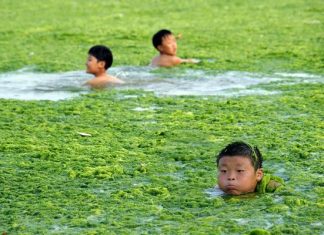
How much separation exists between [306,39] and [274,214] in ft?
27.4

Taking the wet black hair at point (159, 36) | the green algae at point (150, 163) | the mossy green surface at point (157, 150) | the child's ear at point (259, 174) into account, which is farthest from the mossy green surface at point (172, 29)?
the child's ear at point (259, 174)

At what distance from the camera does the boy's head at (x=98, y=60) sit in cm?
1102

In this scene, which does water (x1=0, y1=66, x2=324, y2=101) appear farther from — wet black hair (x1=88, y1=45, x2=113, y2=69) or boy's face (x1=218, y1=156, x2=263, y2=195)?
boy's face (x1=218, y1=156, x2=263, y2=195)

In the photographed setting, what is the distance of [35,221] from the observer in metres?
5.27

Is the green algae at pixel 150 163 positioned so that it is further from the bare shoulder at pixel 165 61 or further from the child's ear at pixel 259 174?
the bare shoulder at pixel 165 61

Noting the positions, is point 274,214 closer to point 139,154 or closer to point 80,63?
point 139,154

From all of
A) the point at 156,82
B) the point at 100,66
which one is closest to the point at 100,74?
the point at 100,66

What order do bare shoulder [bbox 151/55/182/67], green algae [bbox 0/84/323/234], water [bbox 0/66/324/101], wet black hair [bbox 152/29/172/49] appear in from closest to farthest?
green algae [bbox 0/84/323/234]
water [bbox 0/66/324/101]
bare shoulder [bbox 151/55/182/67]
wet black hair [bbox 152/29/172/49]

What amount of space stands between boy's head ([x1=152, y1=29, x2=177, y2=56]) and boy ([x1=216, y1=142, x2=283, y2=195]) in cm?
616

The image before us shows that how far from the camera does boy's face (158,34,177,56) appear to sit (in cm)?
1185

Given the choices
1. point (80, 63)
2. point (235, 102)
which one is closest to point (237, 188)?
point (235, 102)

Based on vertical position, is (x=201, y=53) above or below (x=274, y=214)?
above

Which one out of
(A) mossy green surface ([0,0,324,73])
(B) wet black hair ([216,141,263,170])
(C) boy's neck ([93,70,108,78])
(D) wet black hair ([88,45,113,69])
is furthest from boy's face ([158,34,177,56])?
(B) wet black hair ([216,141,263,170])

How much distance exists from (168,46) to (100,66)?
1.25m
